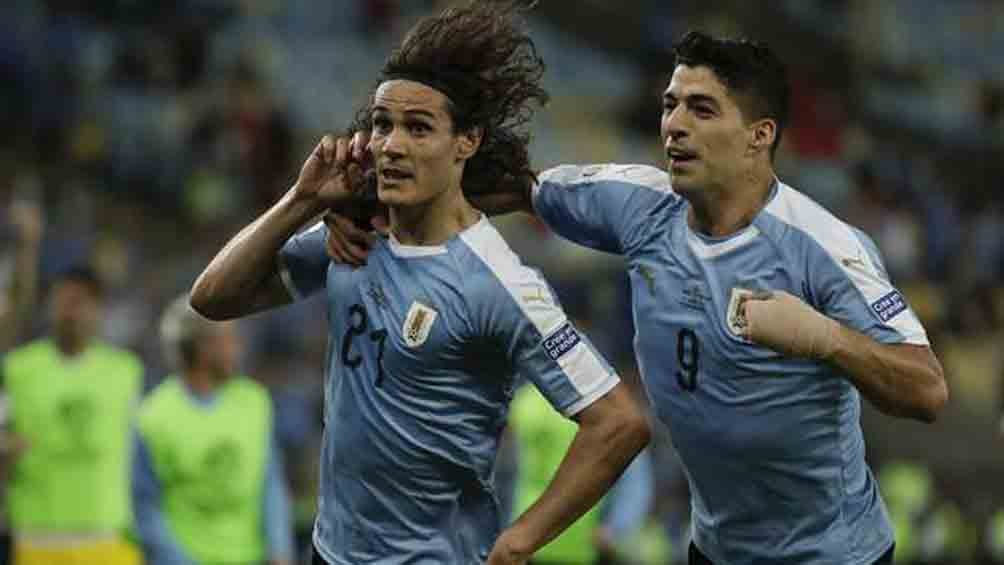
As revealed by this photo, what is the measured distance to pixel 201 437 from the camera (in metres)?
8.95

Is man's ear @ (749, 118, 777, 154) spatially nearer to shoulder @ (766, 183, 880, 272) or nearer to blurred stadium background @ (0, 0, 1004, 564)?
shoulder @ (766, 183, 880, 272)

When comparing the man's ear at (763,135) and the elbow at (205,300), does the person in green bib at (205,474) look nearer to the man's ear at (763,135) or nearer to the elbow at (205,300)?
the elbow at (205,300)

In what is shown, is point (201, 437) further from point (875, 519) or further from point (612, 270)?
point (612, 270)

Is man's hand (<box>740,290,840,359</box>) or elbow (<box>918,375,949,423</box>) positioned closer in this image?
man's hand (<box>740,290,840,359</box>)

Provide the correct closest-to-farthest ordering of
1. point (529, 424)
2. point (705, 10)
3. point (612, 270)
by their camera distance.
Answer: point (529, 424), point (612, 270), point (705, 10)

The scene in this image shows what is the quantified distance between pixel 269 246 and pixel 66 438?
14.7 feet

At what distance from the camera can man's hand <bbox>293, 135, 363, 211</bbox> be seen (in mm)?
5648

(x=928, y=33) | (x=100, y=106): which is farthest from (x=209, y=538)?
(x=928, y=33)

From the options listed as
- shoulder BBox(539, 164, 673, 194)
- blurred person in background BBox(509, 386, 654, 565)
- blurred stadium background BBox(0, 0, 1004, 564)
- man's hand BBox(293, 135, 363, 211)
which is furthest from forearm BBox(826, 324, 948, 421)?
blurred stadium background BBox(0, 0, 1004, 564)

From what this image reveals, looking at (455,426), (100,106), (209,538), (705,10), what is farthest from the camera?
(705,10)

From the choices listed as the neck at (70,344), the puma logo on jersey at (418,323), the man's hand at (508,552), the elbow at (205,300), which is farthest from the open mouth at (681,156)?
the neck at (70,344)

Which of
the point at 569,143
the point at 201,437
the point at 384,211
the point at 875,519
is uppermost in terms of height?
the point at 384,211

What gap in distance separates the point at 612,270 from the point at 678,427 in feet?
30.2

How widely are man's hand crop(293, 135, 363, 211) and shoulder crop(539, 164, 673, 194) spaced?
66 cm
